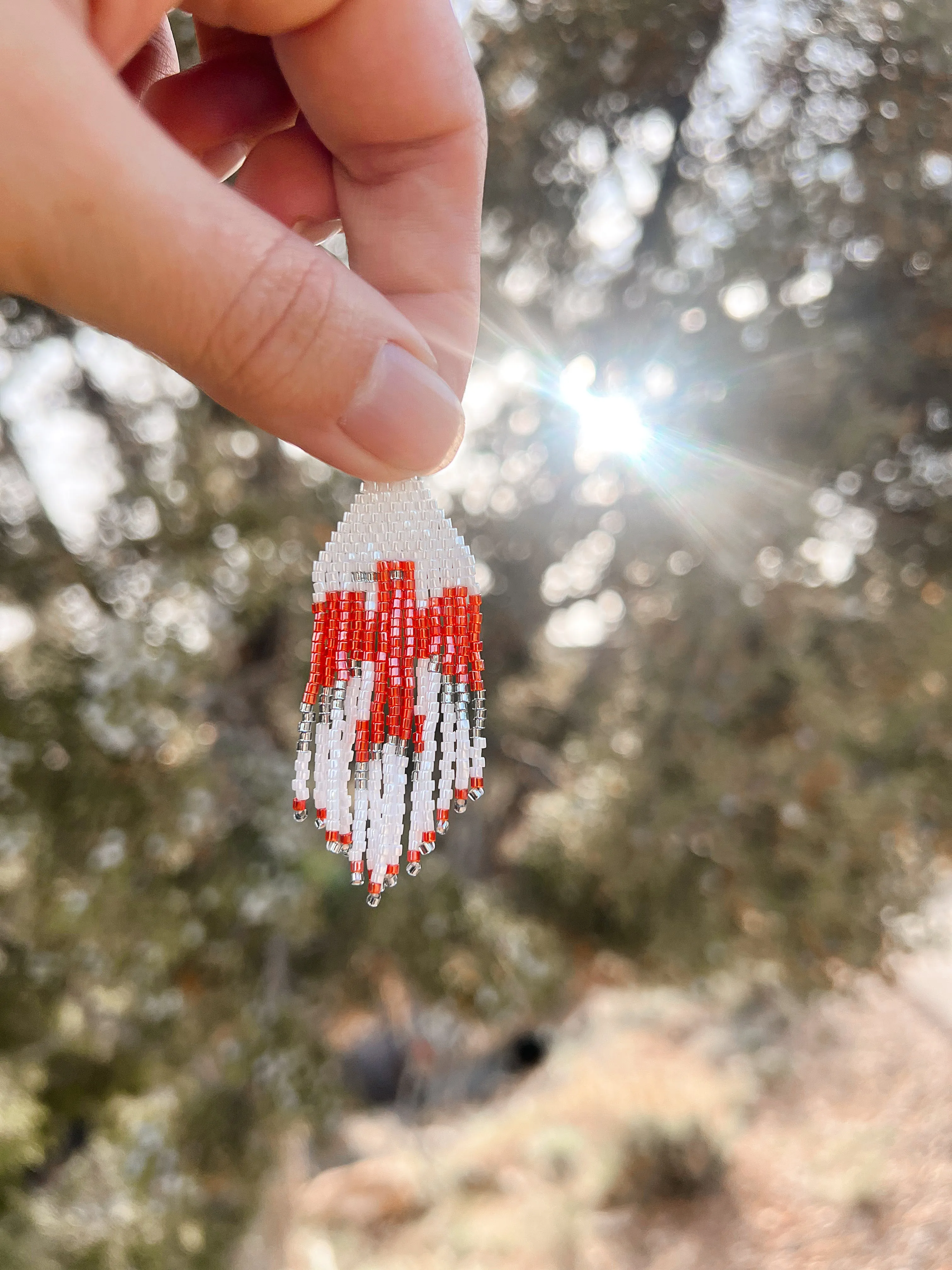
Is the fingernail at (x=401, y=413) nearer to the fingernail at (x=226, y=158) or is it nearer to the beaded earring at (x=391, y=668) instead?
the beaded earring at (x=391, y=668)

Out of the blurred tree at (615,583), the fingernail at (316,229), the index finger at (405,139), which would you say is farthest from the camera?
the blurred tree at (615,583)

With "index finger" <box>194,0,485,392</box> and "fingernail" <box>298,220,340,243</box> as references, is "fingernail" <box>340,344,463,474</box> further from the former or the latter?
"fingernail" <box>298,220,340,243</box>

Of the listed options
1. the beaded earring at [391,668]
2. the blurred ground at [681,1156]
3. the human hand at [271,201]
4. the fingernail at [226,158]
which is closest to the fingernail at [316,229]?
the human hand at [271,201]

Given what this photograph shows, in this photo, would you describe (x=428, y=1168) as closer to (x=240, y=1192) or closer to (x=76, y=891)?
(x=240, y=1192)

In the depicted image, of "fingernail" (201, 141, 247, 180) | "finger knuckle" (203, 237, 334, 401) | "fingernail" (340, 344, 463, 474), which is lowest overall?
"fingernail" (340, 344, 463, 474)

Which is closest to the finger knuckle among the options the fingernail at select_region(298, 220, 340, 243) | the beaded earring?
the beaded earring

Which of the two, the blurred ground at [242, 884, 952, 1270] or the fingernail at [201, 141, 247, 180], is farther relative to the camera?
the blurred ground at [242, 884, 952, 1270]
